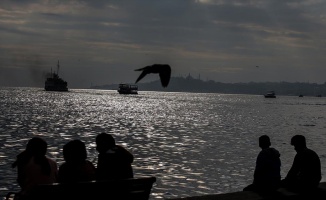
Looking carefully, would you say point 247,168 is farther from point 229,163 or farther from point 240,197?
point 240,197

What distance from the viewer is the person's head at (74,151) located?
233 inches

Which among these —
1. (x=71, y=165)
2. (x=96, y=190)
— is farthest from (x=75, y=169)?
(x=96, y=190)

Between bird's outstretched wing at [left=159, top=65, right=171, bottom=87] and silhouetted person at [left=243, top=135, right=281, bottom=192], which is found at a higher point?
bird's outstretched wing at [left=159, top=65, right=171, bottom=87]

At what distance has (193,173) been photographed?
20891 mm

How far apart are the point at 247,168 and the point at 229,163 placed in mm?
1851

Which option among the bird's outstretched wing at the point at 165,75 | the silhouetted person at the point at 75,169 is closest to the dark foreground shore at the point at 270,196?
the silhouetted person at the point at 75,169

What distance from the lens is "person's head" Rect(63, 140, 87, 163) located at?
5922mm

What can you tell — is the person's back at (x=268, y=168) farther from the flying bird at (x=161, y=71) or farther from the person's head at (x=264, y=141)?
the flying bird at (x=161, y=71)

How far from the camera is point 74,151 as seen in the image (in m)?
5.97

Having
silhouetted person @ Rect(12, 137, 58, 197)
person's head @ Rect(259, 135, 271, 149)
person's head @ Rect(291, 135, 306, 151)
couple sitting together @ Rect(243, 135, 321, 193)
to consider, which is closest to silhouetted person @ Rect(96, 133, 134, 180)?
silhouetted person @ Rect(12, 137, 58, 197)

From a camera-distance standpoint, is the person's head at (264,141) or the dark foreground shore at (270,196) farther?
the person's head at (264,141)

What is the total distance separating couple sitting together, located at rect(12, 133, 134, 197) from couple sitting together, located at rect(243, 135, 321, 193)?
2740 mm

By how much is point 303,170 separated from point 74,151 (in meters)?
4.30

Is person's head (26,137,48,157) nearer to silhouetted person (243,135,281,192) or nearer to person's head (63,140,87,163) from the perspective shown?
person's head (63,140,87,163)
